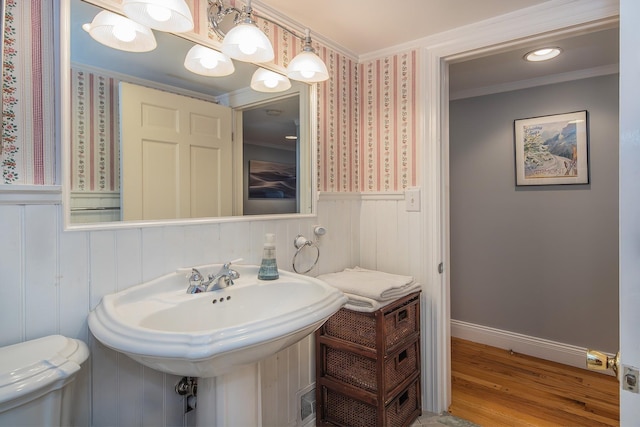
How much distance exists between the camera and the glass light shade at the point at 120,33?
1.08 m

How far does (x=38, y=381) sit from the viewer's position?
0.74 metres

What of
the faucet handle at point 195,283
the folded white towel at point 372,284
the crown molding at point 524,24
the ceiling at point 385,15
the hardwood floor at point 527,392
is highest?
the ceiling at point 385,15

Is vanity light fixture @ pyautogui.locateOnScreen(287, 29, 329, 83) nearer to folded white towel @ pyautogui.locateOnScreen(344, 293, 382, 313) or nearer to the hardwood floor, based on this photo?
folded white towel @ pyautogui.locateOnScreen(344, 293, 382, 313)

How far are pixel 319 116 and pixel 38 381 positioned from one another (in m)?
1.55

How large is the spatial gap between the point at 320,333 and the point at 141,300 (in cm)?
92

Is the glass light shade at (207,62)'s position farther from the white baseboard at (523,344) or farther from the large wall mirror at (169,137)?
the white baseboard at (523,344)

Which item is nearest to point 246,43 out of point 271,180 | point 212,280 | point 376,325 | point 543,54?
point 271,180

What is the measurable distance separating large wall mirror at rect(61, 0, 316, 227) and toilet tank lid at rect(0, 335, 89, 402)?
349 mm

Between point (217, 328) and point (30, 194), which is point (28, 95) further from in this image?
point (217, 328)

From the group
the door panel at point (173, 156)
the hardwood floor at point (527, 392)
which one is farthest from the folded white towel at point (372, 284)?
the hardwood floor at point (527, 392)

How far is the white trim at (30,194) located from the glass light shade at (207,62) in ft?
2.18

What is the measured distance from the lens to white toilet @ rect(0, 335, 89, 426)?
72cm

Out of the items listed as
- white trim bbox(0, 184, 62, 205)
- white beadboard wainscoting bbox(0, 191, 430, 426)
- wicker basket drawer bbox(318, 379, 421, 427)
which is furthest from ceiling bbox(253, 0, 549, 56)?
wicker basket drawer bbox(318, 379, 421, 427)

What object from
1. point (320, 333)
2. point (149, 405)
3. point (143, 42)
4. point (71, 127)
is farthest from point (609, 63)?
point (149, 405)
